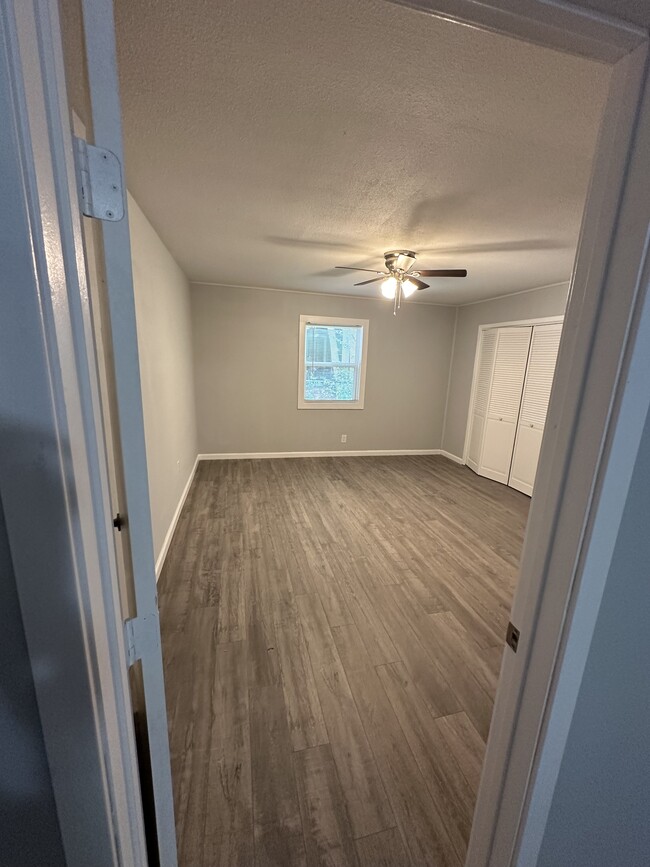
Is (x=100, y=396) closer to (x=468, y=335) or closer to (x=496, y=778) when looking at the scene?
(x=496, y=778)

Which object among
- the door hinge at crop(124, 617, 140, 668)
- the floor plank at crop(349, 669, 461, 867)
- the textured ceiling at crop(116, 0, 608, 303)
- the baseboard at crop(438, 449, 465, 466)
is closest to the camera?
the door hinge at crop(124, 617, 140, 668)

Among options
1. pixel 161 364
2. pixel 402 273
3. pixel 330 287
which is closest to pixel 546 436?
pixel 402 273

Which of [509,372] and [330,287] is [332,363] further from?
[509,372]

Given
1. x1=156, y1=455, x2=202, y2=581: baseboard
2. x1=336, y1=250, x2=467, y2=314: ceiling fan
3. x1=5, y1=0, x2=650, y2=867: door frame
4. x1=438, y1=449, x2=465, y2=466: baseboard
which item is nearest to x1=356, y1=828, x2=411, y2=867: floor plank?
x1=5, y1=0, x2=650, y2=867: door frame

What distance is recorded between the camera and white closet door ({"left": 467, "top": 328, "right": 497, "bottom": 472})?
4719 mm

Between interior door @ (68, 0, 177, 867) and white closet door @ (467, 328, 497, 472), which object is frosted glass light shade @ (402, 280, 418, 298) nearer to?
white closet door @ (467, 328, 497, 472)

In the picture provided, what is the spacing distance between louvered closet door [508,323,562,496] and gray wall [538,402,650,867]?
135 inches

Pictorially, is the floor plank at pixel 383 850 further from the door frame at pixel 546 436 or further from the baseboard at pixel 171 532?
the baseboard at pixel 171 532

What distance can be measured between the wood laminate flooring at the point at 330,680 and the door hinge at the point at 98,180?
1736 mm

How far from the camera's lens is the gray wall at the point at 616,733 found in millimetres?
674

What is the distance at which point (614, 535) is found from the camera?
0.64 meters

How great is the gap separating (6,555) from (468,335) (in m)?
5.69

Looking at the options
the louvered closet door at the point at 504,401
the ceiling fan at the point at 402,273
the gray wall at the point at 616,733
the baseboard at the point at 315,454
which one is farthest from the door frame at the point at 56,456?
the louvered closet door at the point at 504,401

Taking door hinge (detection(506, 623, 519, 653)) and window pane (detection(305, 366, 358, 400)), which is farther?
window pane (detection(305, 366, 358, 400))
